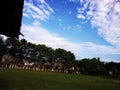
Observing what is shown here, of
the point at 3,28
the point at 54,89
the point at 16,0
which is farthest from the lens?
the point at 54,89

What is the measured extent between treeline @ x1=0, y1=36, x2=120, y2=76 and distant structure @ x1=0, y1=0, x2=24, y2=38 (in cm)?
8338

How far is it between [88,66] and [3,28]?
10026 cm

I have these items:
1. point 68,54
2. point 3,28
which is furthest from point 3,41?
point 3,28

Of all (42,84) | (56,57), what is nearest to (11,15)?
(42,84)

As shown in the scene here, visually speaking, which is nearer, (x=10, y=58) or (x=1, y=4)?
(x=1, y=4)

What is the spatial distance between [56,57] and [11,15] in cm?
10272

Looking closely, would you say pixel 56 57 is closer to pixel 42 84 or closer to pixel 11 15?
pixel 42 84

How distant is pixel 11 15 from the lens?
6.35m

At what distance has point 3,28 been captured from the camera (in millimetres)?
8281

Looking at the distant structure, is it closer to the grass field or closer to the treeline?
the grass field


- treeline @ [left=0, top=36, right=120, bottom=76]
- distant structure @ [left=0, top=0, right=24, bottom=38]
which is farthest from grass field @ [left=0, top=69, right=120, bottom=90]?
treeline @ [left=0, top=36, right=120, bottom=76]

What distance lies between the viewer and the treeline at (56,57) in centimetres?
9369

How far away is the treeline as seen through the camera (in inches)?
3688

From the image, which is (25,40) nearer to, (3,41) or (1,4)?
(3,41)
